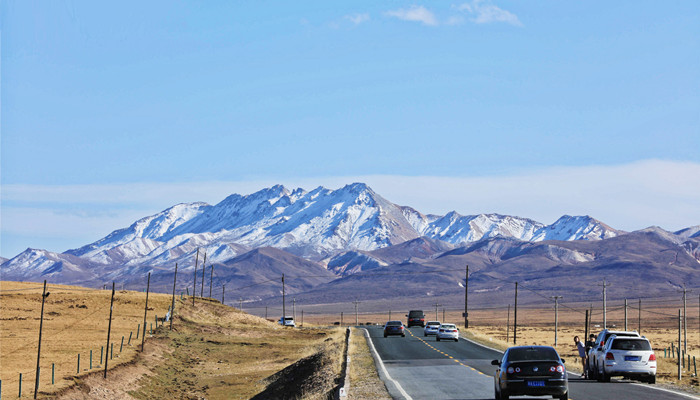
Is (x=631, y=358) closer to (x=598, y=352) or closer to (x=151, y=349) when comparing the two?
(x=598, y=352)

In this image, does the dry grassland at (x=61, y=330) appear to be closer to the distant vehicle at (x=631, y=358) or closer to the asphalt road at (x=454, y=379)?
the asphalt road at (x=454, y=379)

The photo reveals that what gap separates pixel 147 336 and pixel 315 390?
132 feet

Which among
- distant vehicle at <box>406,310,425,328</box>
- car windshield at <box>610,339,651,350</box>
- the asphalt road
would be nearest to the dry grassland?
the asphalt road

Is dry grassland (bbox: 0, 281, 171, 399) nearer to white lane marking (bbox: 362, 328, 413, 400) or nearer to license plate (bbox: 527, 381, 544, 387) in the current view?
white lane marking (bbox: 362, 328, 413, 400)

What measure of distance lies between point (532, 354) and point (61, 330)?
202 ft

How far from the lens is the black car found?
27.6 m

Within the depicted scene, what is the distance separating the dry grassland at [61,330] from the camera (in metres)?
51.1

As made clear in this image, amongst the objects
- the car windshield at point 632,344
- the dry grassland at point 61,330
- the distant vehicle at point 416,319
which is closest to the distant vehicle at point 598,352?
the car windshield at point 632,344

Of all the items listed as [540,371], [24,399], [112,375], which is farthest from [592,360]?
[112,375]

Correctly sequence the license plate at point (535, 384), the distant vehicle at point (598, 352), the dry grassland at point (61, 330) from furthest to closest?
the dry grassland at point (61, 330)
the distant vehicle at point (598, 352)
the license plate at point (535, 384)

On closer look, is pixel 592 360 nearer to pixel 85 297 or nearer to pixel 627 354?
pixel 627 354

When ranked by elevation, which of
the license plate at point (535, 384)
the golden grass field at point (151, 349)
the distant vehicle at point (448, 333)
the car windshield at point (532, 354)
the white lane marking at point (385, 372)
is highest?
the car windshield at point (532, 354)

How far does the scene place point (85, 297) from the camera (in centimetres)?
10225

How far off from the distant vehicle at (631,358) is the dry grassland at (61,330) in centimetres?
2648
